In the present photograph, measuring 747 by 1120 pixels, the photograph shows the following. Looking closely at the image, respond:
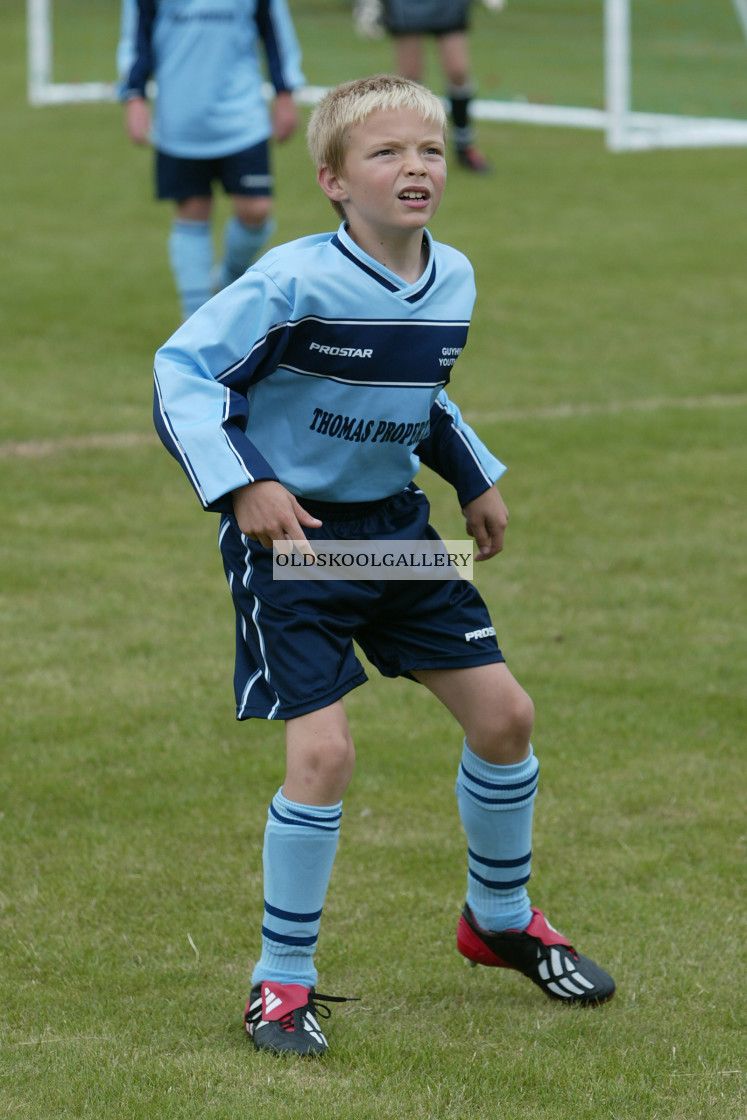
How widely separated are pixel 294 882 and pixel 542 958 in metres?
0.56

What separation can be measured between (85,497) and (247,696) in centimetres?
337

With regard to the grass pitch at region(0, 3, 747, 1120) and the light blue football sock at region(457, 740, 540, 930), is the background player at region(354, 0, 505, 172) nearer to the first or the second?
the grass pitch at region(0, 3, 747, 1120)

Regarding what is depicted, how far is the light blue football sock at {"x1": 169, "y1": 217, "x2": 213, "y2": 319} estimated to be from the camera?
7543 mm

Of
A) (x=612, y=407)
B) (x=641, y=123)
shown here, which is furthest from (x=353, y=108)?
(x=641, y=123)

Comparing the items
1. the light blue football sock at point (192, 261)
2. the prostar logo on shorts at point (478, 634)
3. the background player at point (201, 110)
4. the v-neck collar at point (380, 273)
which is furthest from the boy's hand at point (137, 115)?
the prostar logo on shorts at point (478, 634)

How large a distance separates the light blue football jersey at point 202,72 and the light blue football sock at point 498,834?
526cm

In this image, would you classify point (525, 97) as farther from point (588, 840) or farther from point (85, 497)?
point (588, 840)

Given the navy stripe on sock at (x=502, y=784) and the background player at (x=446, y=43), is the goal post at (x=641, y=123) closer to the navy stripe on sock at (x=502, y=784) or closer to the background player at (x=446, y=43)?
the background player at (x=446, y=43)

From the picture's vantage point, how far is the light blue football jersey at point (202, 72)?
7.57m

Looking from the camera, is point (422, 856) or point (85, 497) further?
point (85, 497)

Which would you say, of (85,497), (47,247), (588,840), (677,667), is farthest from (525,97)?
(588,840)

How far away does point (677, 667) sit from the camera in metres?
4.63

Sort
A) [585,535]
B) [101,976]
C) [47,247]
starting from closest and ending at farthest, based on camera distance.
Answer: [101,976] < [585,535] < [47,247]

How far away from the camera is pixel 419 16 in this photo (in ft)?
39.8
